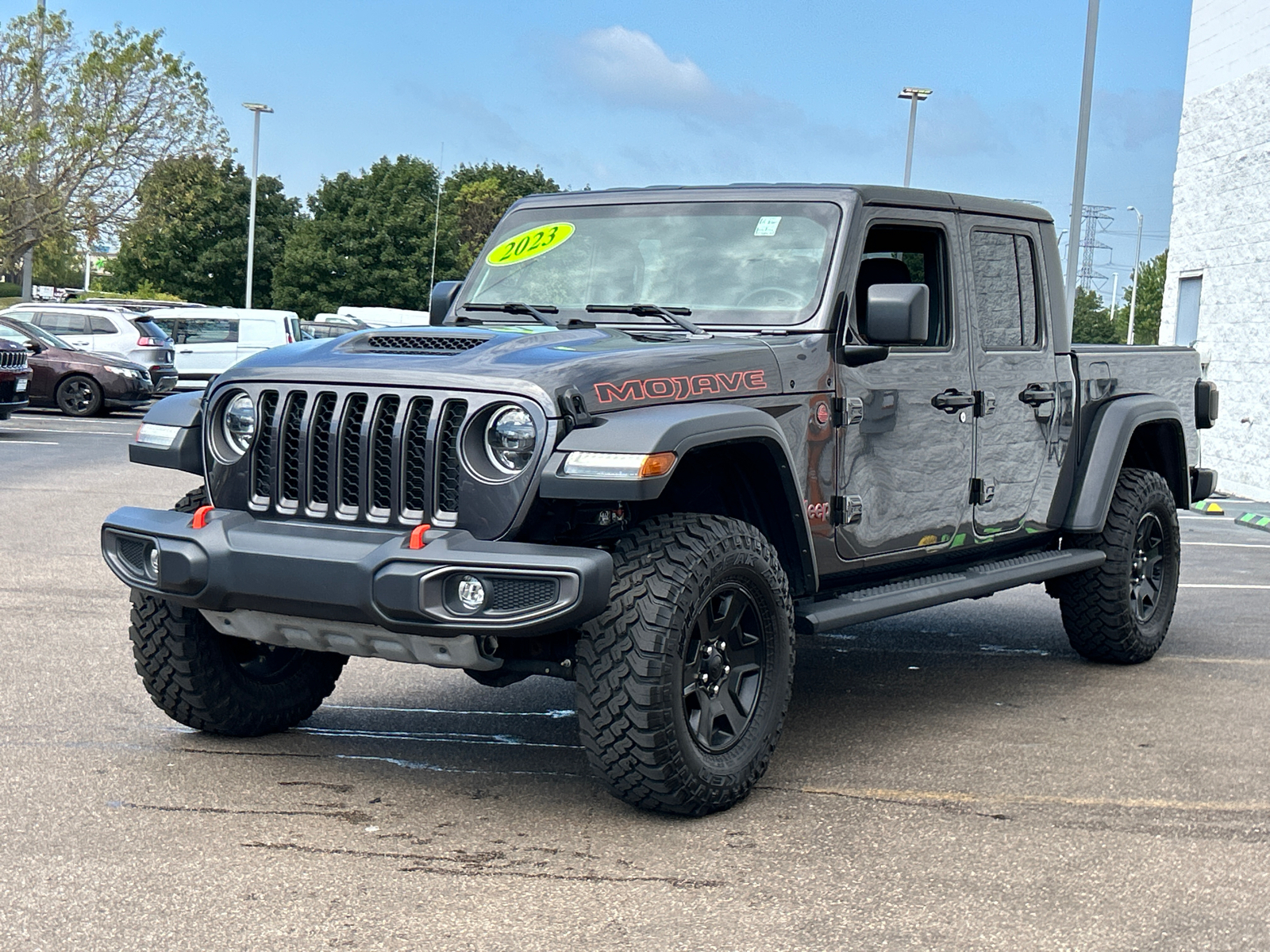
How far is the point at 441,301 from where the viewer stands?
6.71 metres

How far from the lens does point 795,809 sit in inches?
198

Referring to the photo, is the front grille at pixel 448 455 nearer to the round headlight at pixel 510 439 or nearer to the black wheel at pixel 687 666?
the round headlight at pixel 510 439

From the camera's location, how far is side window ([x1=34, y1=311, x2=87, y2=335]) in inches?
1033

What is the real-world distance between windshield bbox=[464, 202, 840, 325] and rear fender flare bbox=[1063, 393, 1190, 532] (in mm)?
2074

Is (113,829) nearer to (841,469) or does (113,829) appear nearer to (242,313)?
(841,469)

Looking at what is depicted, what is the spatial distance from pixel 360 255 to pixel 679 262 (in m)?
66.8

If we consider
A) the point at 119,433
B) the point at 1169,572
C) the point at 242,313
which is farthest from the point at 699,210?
the point at 242,313

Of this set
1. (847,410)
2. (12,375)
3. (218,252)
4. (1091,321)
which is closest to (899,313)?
(847,410)

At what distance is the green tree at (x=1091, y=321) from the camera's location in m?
89.9

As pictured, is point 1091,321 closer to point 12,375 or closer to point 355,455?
point 12,375

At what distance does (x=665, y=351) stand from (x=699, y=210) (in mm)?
1276

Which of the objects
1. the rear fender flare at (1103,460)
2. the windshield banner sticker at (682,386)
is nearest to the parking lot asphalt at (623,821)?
the rear fender flare at (1103,460)

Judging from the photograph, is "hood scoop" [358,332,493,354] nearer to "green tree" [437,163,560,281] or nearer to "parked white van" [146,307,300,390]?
"parked white van" [146,307,300,390]

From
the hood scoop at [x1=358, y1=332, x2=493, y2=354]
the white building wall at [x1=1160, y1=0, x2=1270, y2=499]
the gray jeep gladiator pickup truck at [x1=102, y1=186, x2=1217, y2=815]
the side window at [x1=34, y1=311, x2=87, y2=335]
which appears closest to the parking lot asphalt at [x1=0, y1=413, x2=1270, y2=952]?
the gray jeep gladiator pickup truck at [x1=102, y1=186, x2=1217, y2=815]
